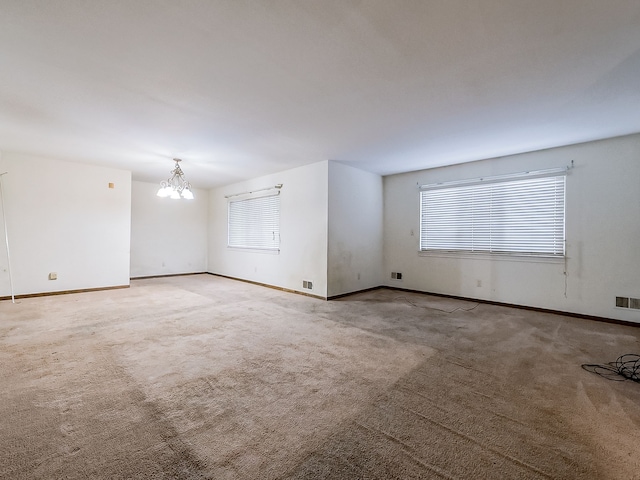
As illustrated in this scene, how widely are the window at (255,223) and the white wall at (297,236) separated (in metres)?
0.22

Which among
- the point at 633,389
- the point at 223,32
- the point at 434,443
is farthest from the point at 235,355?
the point at 633,389

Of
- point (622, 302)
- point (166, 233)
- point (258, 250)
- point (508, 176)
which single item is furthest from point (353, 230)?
point (166, 233)

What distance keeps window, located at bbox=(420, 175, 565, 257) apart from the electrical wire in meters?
1.94

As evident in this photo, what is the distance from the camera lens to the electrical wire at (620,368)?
2389 millimetres

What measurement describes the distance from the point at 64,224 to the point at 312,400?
606cm

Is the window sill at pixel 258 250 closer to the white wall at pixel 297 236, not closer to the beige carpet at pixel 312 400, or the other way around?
the white wall at pixel 297 236

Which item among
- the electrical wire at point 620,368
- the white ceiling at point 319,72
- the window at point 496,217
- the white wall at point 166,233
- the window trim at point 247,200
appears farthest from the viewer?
the white wall at point 166,233

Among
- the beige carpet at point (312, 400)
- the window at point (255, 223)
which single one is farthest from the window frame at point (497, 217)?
the window at point (255, 223)

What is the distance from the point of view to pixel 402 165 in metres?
5.43

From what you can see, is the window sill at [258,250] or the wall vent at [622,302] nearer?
the wall vent at [622,302]

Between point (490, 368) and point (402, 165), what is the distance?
390 cm

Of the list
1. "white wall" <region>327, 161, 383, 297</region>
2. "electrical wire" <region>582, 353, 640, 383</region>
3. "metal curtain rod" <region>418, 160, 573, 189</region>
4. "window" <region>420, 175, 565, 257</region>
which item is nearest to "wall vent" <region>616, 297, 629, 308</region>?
"window" <region>420, 175, 565, 257</region>

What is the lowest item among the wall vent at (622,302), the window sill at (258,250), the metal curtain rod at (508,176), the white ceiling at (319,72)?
the wall vent at (622,302)

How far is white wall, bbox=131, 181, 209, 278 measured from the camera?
24.0 feet
